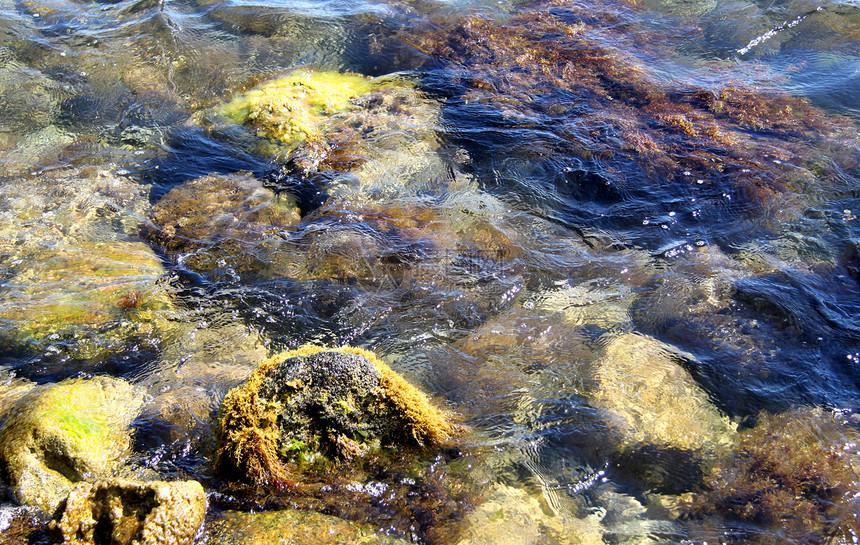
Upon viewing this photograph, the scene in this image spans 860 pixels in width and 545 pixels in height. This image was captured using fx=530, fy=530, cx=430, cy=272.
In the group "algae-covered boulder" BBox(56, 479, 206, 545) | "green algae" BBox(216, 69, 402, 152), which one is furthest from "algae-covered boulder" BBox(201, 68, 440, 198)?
"algae-covered boulder" BBox(56, 479, 206, 545)

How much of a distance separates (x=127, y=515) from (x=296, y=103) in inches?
242

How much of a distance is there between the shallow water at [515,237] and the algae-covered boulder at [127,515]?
0.37m

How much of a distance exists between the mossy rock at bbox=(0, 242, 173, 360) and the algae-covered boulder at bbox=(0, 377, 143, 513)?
2.20 ft

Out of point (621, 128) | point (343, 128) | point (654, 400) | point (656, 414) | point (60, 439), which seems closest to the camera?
point (60, 439)

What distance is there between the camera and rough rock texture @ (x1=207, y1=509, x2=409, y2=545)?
3.04 m

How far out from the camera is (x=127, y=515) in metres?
2.96

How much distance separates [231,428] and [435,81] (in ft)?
21.8

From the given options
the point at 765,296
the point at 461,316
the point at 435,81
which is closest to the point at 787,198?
the point at 765,296

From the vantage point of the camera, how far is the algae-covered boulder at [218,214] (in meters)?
5.81

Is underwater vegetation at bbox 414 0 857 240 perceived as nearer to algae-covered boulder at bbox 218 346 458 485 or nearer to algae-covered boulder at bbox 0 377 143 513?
algae-covered boulder at bbox 218 346 458 485

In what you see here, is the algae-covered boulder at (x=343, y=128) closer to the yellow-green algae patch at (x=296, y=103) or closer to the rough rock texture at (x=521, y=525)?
the yellow-green algae patch at (x=296, y=103)

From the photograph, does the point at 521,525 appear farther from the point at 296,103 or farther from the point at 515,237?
the point at 296,103

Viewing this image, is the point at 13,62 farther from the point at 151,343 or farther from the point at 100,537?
the point at 100,537

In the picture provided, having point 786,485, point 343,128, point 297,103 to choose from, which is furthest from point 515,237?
point 297,103
